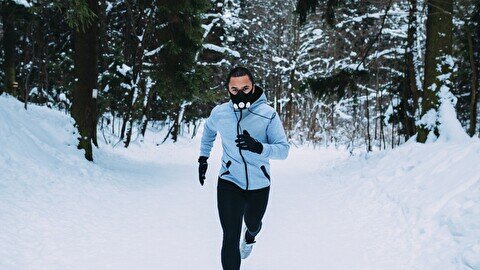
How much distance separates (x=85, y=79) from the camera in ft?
32.1

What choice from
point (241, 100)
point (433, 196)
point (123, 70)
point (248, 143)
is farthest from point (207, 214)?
point (123, 70)

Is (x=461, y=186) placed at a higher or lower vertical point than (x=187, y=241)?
higher

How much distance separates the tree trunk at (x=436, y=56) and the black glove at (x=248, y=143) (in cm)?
Result: 627

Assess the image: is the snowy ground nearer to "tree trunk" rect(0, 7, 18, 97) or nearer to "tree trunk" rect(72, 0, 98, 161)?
"tree trunk" rect(72, 0, 98, 161)

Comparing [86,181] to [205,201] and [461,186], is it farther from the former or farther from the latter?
[461,186]

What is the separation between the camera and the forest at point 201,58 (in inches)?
343

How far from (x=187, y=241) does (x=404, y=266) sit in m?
2.51

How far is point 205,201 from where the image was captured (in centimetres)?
771

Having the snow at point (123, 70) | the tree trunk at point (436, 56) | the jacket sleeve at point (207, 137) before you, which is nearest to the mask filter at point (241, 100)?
the jacket sleeve at point (207, 137)

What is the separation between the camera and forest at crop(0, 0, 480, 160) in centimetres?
870

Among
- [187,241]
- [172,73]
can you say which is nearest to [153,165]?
[172,73]

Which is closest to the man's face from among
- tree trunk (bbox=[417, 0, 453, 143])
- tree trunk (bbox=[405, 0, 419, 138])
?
tree trunk (bbox=[417, 0, 453, 143])

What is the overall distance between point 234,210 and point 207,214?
3143 millimetres

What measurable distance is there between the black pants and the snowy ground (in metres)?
0.78
